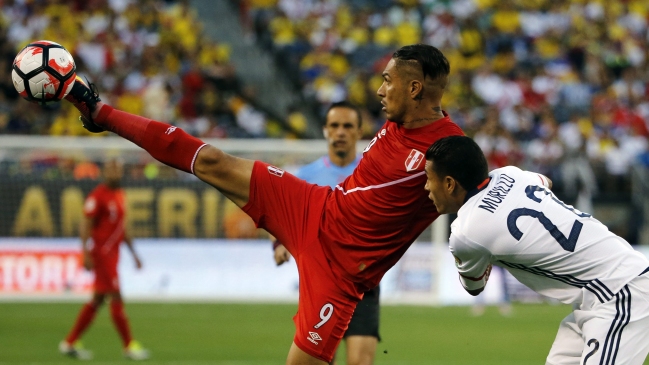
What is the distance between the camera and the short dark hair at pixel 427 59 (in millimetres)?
6227

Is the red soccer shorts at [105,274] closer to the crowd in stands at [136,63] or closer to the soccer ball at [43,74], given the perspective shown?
the soccer ball at [43,74]

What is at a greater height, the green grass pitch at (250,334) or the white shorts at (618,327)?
the white shorts at (618,327)

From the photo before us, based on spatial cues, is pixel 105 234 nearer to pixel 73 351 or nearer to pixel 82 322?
pixel 82 322

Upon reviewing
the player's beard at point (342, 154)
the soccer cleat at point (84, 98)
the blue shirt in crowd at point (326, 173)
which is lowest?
the blue shirt in crowd at point (326, 173)

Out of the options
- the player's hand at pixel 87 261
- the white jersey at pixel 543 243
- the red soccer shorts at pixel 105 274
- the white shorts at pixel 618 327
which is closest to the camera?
the white shorts at pixel 618 327

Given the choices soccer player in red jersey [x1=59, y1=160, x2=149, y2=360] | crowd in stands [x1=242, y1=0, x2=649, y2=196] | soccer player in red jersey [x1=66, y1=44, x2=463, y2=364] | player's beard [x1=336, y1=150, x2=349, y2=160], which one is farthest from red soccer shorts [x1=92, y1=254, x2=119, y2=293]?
crowd in stands [x1=242, y1=0, x2=649, y2=196]

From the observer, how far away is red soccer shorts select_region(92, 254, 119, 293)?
40.8 feet

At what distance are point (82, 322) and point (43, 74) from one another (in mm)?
6498

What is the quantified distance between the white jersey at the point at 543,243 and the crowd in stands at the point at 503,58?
14.5 meters

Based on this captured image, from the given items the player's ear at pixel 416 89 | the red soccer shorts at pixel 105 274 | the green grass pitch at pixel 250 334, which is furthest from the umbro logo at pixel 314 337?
the red soccer shorts at pixel 105 274

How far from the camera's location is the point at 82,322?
12.0 m

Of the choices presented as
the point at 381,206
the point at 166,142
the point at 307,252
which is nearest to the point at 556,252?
the point at 381,206

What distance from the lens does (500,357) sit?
12055mm

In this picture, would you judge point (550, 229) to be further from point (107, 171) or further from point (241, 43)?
point (241, 43)
